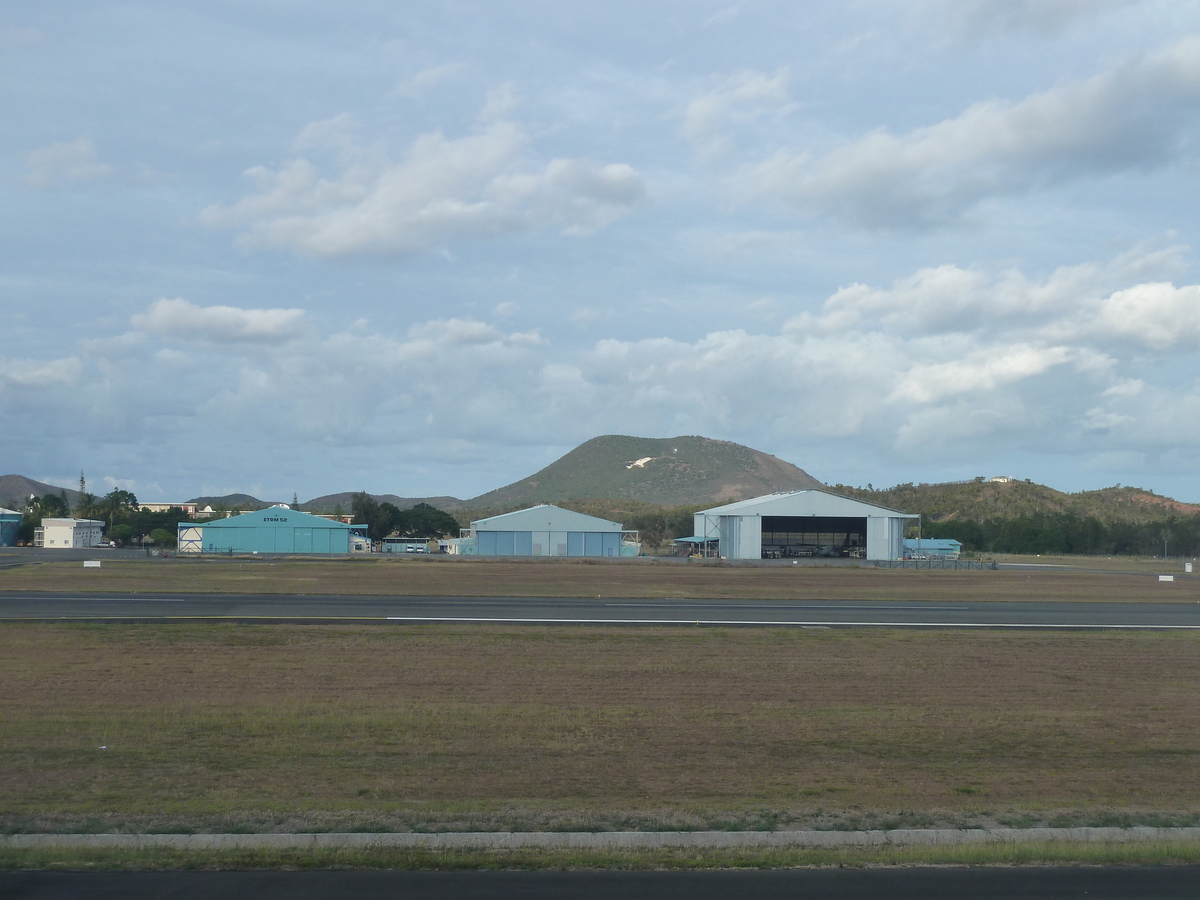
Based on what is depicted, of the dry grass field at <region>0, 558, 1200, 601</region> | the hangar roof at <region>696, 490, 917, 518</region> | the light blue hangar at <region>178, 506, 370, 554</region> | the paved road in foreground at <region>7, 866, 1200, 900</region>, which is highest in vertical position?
the hangar roof at <region>696, 490, 917, 518</region>

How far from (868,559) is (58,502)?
13107 centimetres

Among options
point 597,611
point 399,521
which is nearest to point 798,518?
point 597,611

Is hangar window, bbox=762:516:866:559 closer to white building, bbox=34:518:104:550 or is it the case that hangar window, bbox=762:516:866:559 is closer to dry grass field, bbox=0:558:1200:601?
dry grass field, bbox=0:558:1200:601

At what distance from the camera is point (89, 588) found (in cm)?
3766

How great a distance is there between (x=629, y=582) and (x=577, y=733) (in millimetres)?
34785

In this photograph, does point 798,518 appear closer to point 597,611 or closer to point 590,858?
point 597,611

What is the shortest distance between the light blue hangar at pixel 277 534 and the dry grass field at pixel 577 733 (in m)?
75.6

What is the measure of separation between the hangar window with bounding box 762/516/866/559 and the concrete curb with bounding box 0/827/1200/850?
275 ft

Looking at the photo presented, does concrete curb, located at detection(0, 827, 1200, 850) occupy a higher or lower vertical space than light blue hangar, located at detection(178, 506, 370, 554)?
lower

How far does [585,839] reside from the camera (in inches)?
322

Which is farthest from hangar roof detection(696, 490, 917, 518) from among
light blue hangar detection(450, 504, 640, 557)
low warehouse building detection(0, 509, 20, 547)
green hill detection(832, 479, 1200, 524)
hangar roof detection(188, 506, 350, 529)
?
→ low warehouse building detection(0, 509, 20, 547)

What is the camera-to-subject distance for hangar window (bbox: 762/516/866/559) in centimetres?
9450

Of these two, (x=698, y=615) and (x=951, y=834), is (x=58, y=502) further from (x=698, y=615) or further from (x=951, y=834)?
(x=951, y=834)

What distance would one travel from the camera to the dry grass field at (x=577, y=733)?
930 centimetres
